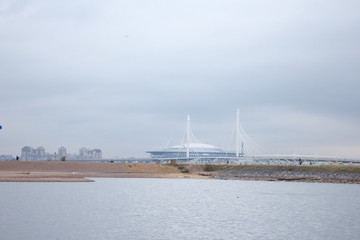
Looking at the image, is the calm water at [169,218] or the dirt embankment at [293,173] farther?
the dirt embankment at [293,173]

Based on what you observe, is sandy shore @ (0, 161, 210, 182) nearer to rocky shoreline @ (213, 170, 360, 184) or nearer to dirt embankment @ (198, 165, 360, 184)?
rocky shoreline @ (213, 170, 360, 184)

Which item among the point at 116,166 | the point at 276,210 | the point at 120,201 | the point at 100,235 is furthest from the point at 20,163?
the point at 100,235

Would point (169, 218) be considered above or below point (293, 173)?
below

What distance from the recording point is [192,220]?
23.4 meters

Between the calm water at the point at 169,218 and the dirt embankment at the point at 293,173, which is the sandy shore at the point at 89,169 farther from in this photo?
the calm water at the point at 169,218

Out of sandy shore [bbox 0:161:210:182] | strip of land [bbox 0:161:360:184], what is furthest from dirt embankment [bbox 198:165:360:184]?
sandy shore [bbox 0:161:210:182]

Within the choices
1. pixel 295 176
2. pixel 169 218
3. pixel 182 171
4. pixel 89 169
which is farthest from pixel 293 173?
pixel 169 218

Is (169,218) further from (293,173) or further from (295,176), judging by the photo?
(293,173)

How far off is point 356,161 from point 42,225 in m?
84.6

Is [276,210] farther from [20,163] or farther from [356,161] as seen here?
[356,161]

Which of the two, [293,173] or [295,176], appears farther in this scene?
[293,173]

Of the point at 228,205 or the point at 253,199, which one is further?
the point at 253,199

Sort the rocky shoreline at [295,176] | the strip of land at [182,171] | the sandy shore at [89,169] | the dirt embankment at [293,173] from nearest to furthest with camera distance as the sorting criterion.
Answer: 1. the rocky shoreline at [295,176]
2. the dirt embankment at [293,173]
3. the strip of land at [182,171]
4. the sandy shore at [89,169]

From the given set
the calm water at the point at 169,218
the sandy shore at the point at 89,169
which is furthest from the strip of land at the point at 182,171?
the calm water at the point at 169,218
